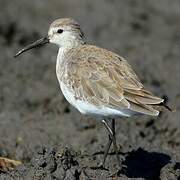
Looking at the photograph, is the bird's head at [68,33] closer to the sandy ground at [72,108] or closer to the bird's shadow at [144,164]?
the sandy ground at [72,108]

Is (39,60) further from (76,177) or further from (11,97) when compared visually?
(76,177)

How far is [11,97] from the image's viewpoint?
10.5 metres

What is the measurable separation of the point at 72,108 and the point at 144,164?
229 centimetres

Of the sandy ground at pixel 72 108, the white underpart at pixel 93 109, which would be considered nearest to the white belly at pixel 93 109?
the white underpart at pixel 93 109

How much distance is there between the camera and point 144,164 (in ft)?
25.8

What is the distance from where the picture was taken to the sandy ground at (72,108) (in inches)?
299

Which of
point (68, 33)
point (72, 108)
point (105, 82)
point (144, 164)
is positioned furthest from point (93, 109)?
point (72, 108)

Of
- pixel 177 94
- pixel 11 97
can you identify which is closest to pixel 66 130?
pixel 11 97

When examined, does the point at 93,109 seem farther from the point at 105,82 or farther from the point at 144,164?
the point at 144,164

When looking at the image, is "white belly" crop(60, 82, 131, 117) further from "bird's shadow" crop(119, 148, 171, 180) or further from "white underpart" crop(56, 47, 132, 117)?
"bird's shadow" crop(119, 148, 171, 180)

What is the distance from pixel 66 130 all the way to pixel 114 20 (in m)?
5.08

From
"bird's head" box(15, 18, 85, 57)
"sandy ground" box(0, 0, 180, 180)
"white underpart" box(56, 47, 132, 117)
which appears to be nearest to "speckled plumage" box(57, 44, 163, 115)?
"white underpart" box(56, 47, 132, 117)

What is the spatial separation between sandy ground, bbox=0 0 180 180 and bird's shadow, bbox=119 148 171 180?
1 centimetres

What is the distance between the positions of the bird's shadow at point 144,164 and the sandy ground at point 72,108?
0.4 inches
